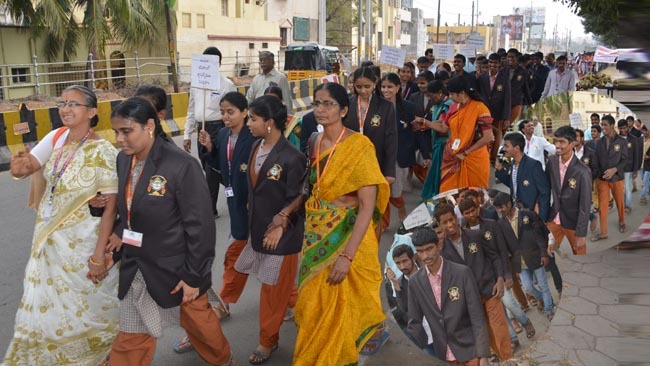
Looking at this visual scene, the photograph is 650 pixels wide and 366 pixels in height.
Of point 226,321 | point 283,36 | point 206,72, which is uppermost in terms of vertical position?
point 283,36

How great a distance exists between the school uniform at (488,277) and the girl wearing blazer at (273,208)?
2.87 feet

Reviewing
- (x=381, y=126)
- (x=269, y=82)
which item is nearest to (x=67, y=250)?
(x=381, y=126)

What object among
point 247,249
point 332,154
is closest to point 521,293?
point 332,154

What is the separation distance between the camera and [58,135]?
11.3ft

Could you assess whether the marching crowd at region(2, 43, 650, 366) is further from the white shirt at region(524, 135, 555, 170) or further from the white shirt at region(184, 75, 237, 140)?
the white shirt at region(184, 75, 237, 140)

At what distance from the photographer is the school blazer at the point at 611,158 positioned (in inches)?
136

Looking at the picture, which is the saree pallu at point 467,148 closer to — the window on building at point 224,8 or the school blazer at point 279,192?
the school blazer at point 279,192

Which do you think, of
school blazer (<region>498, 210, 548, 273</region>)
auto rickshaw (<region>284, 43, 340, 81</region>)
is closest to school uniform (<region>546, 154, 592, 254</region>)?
school blazer (<region>498, 210, 548, 273</region>)

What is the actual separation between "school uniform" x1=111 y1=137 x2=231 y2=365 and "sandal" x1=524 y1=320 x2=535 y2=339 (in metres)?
1.68

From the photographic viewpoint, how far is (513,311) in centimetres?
346

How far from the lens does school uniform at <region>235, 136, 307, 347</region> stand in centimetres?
371

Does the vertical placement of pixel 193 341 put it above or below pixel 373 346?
above

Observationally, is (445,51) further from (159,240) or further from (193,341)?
(159,240)

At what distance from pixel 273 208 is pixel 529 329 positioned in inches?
60.8
